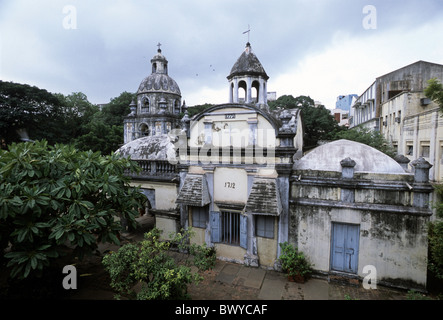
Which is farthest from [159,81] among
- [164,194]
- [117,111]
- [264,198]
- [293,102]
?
[264,198]

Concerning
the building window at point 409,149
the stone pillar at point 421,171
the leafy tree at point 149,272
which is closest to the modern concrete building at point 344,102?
the building window at point 409,149

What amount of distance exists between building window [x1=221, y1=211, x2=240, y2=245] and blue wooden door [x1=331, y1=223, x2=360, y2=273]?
159 inches

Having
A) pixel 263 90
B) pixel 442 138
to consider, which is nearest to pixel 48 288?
pixel 263 90

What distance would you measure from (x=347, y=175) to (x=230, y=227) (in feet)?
17.9

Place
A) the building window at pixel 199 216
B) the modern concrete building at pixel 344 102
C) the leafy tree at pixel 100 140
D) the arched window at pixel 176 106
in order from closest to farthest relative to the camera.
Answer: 1. the building window at pixel 199 216
2. the arched window at pixel 176 106
3. the leafy tree at pixel 100 140
4. the modern concrete building at pixel 344 102

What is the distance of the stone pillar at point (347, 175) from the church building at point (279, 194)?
4 cm

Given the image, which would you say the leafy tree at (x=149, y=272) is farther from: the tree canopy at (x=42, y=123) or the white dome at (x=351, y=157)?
the tree canopy at (x=42, y=123)

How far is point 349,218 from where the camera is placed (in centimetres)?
959

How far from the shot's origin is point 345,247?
9742 mm

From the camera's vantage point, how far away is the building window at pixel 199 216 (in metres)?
11.9

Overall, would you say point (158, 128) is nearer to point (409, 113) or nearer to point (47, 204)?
point (47, 204)

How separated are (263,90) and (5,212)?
11226 mm

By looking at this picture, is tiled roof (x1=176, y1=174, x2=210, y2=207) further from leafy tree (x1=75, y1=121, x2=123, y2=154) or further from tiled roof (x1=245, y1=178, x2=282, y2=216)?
leafy tree (x1=75, y1=121, x2=123, y2=154)
